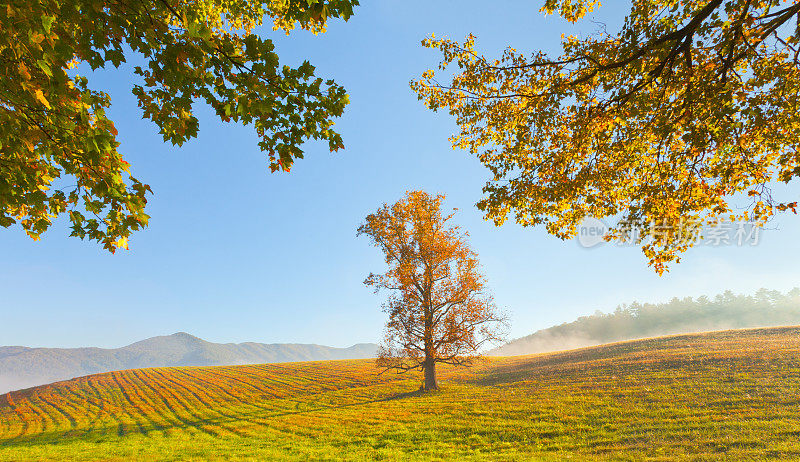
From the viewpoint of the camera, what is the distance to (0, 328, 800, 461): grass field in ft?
35.9

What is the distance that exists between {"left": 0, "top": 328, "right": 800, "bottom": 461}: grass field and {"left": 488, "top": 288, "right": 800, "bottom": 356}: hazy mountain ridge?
352 feet

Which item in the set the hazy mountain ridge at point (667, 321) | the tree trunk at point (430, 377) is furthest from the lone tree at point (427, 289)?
the hazy mountain ridge at point (667, 321)

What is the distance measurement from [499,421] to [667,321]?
16003 cm

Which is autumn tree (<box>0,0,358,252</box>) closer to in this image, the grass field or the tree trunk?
the grass field

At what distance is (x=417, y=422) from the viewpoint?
16.5 m

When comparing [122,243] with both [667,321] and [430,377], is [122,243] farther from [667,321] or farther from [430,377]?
[667,321]

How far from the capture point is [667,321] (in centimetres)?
13250

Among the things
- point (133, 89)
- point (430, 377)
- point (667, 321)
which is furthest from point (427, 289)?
point (667, 321)

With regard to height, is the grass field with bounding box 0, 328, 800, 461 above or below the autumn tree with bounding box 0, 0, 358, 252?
below

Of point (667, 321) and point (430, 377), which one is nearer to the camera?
point (430, 377)

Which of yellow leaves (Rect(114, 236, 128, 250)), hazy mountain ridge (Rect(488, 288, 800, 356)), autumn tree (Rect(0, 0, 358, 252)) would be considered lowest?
hazy mountain ridge (Rect(488, 288, 800, 356))

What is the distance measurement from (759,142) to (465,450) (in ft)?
41.8

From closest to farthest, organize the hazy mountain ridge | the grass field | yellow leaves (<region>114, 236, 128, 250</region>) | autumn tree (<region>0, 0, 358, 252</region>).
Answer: autumn tree (<region>0, 0, 358, 252</region>)
yellow leaves (<region>114, 236, 128, 250</region>)
the grass field
the hazy mountain ridge

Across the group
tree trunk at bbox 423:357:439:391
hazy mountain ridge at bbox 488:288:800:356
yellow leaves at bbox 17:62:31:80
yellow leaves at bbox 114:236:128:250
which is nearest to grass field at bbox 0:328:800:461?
tree trunk at bbox 423:357:439:391
